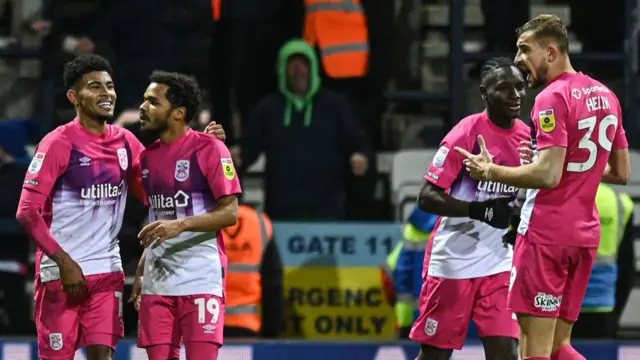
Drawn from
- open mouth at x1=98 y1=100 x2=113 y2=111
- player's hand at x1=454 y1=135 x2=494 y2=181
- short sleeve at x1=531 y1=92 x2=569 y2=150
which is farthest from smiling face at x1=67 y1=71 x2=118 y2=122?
short sleeve at x1=531 y1=92 x2=569 y2=150

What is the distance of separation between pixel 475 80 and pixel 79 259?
4286 millimetres

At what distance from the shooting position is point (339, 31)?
991cm

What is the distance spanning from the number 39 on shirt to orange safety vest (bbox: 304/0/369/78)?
365cm

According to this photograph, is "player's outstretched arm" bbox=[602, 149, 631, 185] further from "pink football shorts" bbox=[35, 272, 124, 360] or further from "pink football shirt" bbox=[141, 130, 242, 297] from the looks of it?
"pink football shorts" bbox=[35, 272, 124, 360]

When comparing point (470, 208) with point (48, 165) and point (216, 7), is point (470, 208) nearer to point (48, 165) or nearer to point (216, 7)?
point (48, 165)

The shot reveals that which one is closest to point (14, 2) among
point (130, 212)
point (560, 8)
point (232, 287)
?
point (130, 212)

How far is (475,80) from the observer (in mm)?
10492

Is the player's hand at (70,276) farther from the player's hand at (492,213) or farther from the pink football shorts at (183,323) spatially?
the player's hand at (492,213)

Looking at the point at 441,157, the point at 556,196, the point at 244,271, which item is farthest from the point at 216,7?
the point at 556,196

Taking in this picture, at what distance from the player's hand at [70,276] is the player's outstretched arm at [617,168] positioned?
89.3 inches

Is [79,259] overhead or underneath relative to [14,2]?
underneath

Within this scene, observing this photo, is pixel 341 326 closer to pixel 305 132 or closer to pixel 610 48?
pixel 305 132

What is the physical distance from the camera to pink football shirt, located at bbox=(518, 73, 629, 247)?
6320 millimetres

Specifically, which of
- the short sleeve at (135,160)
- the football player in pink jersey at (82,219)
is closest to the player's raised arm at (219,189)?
the football player in pink jersey at (82,219)
